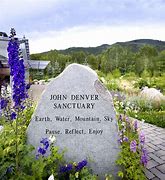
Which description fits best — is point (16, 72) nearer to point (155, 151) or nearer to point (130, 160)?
point (130, 160)

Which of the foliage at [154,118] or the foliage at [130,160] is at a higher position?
the foliage at [130,160]

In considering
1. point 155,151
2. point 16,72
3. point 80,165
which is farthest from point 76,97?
point 155,151

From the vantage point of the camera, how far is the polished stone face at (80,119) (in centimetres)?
382

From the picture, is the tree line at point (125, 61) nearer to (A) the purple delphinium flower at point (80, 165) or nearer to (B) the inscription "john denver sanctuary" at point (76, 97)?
(B) the inscription "john denver sanctuary" at point (76, 97)

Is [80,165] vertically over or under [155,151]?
over

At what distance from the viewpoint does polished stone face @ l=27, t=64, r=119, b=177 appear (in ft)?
12.5

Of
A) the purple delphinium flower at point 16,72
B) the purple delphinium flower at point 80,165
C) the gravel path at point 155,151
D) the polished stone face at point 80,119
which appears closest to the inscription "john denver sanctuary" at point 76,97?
the polished stone face at point 80,119

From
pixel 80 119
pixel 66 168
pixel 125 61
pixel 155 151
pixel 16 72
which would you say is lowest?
pixel 125 61

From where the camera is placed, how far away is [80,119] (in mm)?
3879

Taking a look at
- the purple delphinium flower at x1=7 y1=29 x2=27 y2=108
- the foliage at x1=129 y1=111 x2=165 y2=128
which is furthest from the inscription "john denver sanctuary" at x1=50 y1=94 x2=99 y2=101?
the foliage at x1=129 y1=111 x2=165 y2=128

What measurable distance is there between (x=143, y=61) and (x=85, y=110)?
24.3 metres

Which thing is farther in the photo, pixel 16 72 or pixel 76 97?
pixel 76 97

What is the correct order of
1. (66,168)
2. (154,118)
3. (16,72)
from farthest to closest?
1. (154,118)
2. (66,168)
3. (16,72)

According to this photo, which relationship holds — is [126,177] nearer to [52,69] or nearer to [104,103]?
[104,103]
